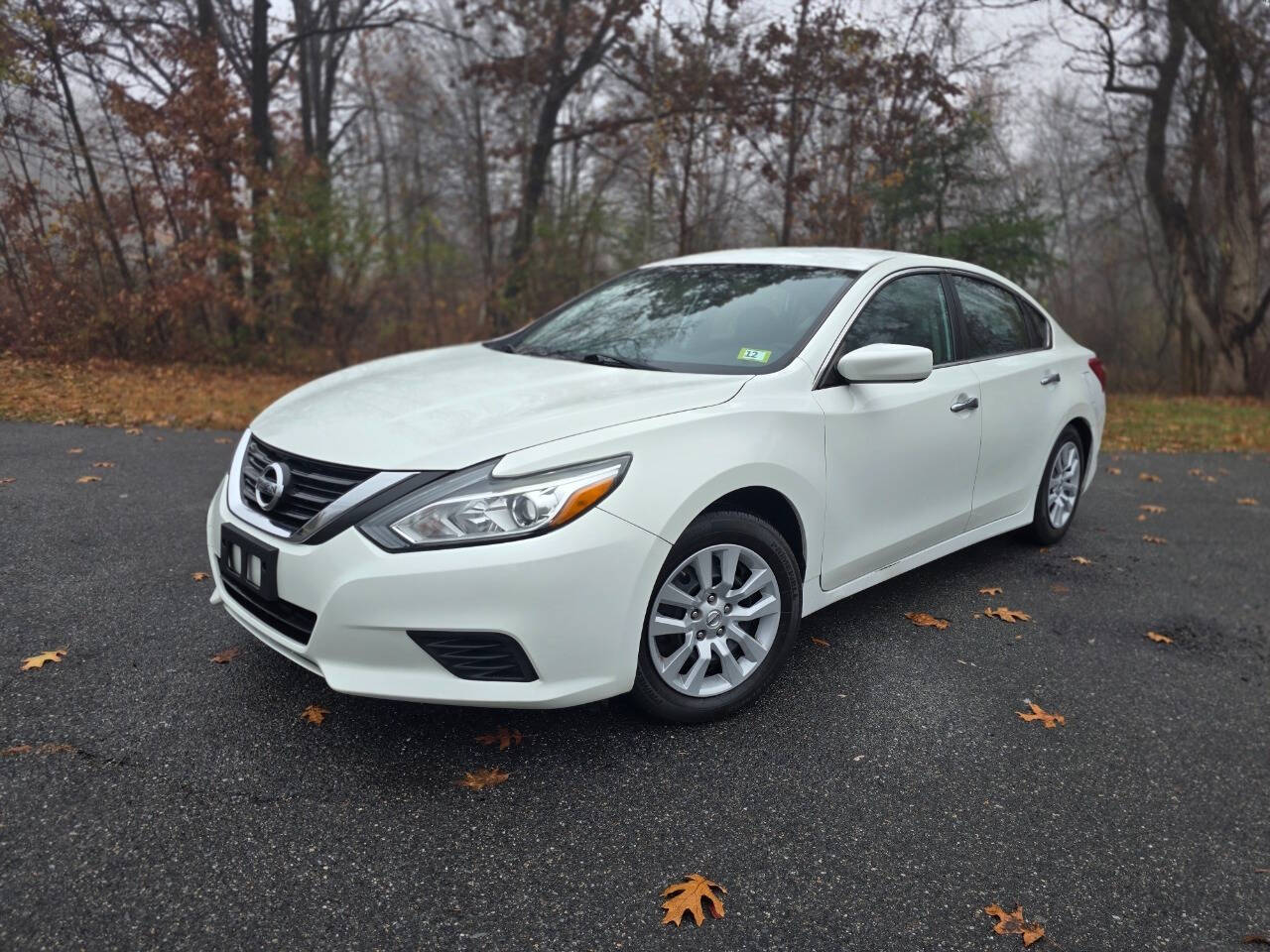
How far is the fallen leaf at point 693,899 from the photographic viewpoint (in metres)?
2.28

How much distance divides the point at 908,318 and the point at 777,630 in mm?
1656

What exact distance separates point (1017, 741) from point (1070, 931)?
0.99 metres

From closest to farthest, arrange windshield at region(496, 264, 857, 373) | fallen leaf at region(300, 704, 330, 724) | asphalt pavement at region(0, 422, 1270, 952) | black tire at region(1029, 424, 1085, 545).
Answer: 1. asphalt pavement at region(0, 422, 1270, 952)
2. fallen leaf at region(300, 704, 330, 724)
3. windshield at region(496, 264, 857, 373)
4. black tire at region(1029, 424, 1085, 545)

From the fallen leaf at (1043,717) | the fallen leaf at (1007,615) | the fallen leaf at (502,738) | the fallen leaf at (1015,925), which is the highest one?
the fallen leaf at (502,738)

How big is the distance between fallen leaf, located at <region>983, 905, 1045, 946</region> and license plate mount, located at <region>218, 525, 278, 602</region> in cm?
220

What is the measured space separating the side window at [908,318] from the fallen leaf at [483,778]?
2077 millimetres

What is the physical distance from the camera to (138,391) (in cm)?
1038

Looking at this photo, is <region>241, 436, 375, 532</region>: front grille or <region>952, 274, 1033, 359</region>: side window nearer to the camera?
<region>241, 436, 375, 532</region>: front grille

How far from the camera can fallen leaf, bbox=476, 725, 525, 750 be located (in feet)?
9.97

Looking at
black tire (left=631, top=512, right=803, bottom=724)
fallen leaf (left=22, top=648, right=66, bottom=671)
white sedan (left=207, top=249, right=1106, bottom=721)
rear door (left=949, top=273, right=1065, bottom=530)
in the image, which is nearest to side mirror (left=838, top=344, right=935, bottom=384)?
white sedan (left=207, top=249, right=1106, bottom=721)

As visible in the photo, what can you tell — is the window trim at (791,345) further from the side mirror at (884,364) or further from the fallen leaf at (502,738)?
the fallen leaf at (502,738)

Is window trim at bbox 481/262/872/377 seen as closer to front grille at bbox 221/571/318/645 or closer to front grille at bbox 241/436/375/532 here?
front grille at bbox 241/436/375/532

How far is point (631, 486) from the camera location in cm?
284

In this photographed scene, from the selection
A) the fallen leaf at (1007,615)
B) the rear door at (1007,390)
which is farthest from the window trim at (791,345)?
the fallen leaf at (1007,615)
